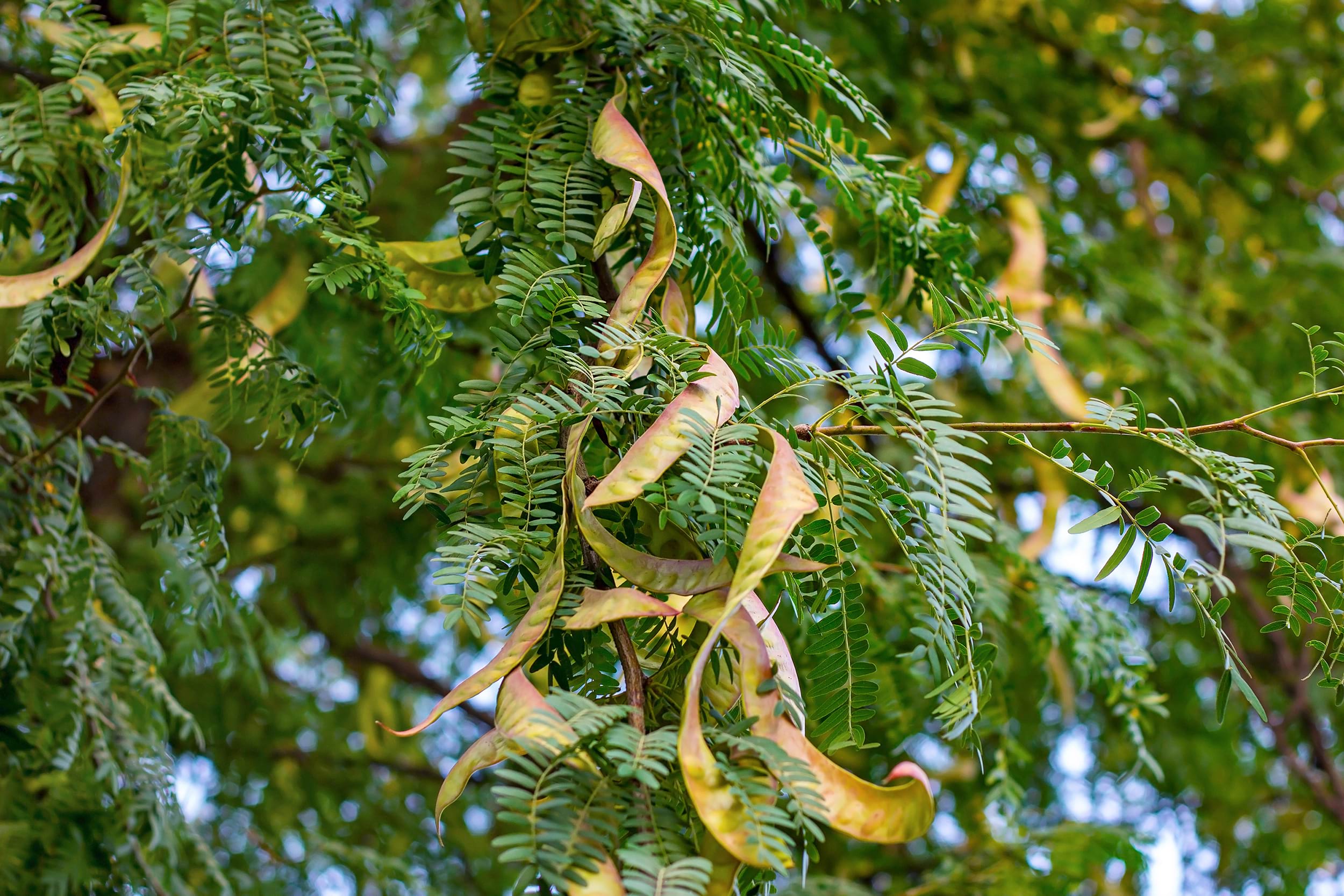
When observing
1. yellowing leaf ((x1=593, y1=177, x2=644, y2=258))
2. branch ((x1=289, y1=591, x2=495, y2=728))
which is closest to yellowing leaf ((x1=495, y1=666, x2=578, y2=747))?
yellowing leaf ((x1=593, y1=177, x2=644, y2=258))

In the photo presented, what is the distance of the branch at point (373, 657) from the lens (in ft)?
9.49

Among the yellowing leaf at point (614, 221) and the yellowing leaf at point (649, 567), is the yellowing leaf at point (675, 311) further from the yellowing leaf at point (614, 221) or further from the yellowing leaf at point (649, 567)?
the yellowing leaf at point (649, 567)

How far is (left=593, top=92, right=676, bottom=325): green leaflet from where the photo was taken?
2.77 feet

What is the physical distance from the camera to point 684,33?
3.46 ft

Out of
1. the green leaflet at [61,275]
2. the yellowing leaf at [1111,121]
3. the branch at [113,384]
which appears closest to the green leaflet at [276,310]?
the branch at [113,384]

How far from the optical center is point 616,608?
0.66 meters

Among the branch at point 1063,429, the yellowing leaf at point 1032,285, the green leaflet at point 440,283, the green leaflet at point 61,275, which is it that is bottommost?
the yellowing leaf at point 1032,285

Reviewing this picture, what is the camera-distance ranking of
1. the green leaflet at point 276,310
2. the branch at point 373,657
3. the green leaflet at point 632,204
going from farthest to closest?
the branch at point 373,657 → the green leaflet at point 276,310 → the green leaflet at point 632,204

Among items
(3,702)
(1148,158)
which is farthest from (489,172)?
(1148,158)

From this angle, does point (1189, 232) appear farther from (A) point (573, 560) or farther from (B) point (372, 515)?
(A) point (573, 560)

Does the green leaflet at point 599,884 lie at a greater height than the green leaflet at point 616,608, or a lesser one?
lesser

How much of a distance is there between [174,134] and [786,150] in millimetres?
731

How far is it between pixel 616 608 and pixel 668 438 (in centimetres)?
12

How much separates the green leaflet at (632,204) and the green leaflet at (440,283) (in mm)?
179
